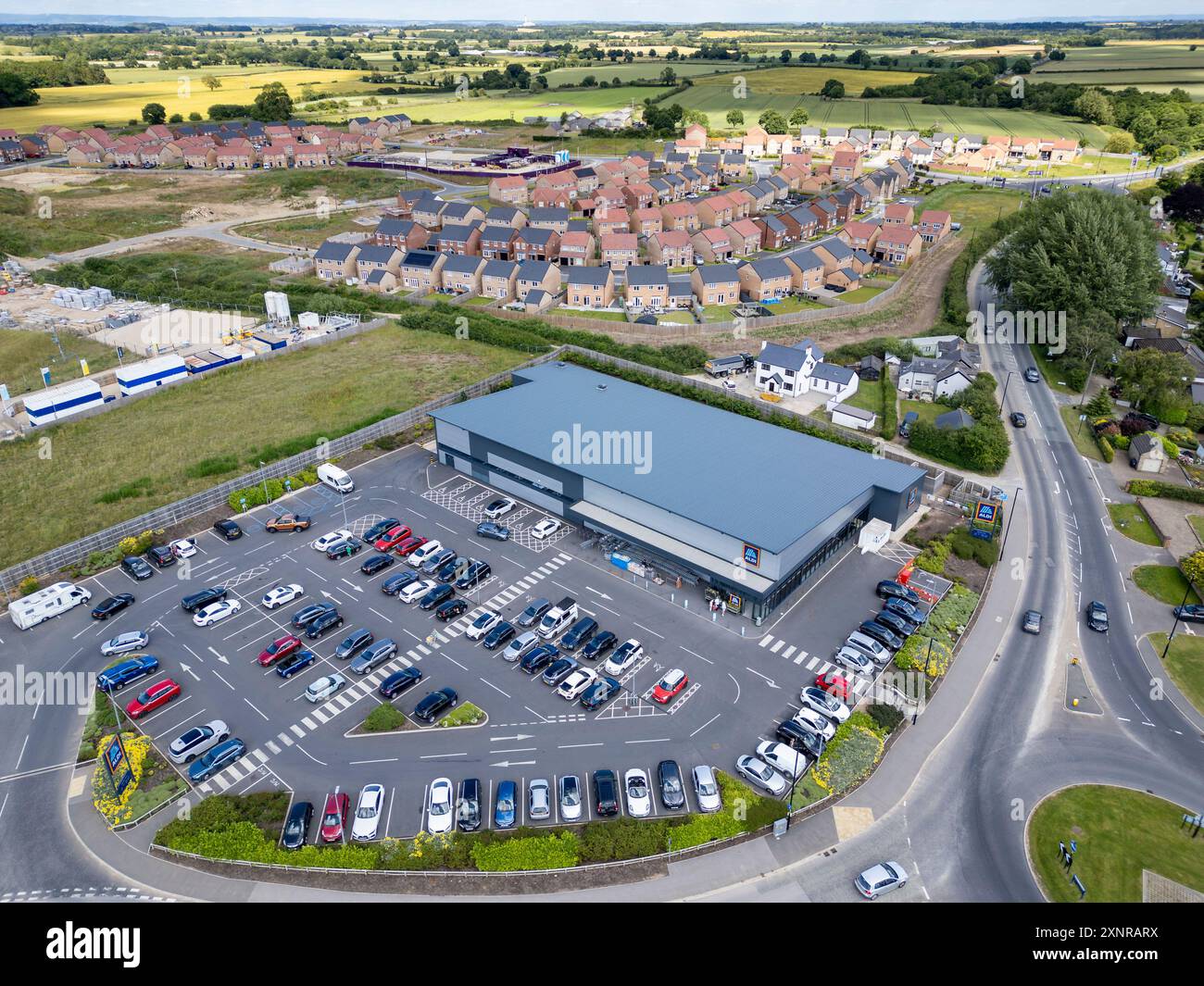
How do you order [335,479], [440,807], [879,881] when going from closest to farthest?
[879,881] → [440,807] → [335,479]

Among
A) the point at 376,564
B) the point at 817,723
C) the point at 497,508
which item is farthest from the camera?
the point at 497,508

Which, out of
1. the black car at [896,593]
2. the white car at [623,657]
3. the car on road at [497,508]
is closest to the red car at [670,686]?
the white car at [623,657]

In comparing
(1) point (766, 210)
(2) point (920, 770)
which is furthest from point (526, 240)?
(2) point (920, 770)

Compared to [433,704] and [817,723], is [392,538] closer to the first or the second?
[433,704]

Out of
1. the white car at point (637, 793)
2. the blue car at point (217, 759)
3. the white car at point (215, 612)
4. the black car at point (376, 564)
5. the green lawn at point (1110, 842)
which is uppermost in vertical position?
the black car at point (376, 564)

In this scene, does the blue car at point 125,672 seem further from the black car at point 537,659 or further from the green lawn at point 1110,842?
the green lawn at point 1110,842

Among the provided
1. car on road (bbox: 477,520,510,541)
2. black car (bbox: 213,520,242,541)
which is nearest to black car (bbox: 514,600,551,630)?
car on road (bbox: 477,520,510,541)

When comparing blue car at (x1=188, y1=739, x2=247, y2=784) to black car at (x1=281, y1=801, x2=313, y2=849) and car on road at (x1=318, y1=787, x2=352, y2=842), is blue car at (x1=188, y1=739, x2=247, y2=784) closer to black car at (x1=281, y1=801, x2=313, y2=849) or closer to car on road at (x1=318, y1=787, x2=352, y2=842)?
black car at (x1=281, y1=801, x2=313, y2=849)

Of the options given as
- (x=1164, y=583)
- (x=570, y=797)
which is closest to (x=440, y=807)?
(x=570, y=797)
